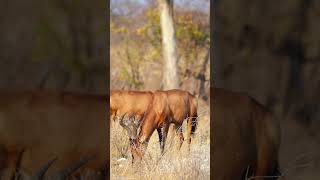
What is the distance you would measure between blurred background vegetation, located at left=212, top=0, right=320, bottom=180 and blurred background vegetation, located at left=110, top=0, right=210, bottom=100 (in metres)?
6.45

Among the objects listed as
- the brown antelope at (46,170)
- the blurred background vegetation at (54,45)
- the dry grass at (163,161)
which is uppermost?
the blurred background vegetation at (54,45)

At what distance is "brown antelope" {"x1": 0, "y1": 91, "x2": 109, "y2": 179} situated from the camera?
1.86m

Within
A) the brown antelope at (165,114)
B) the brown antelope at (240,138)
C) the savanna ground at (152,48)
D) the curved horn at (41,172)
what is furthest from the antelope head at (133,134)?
the savanna ground at (152,48)

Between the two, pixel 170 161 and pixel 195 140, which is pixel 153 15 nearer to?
pixel 195 140

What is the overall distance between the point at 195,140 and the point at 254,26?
304 centimetres

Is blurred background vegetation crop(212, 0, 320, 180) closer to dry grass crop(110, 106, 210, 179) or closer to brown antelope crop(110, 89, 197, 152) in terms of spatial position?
dry grass crop(110, 106, 210, 179)

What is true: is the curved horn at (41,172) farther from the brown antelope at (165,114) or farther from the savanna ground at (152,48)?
the savanna ground at (152,48)

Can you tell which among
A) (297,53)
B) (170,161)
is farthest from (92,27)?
(170,161)

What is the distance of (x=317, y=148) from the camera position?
1970 mm

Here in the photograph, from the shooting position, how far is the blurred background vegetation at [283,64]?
1.95 meters

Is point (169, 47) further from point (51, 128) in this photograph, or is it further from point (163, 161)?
point (51, 128)

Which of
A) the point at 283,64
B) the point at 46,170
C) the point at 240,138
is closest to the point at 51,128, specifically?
the point at 46,170

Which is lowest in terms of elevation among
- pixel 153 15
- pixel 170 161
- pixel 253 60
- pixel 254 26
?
pixel 170 161

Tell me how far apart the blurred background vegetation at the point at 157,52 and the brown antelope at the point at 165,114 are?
10.9 ft
